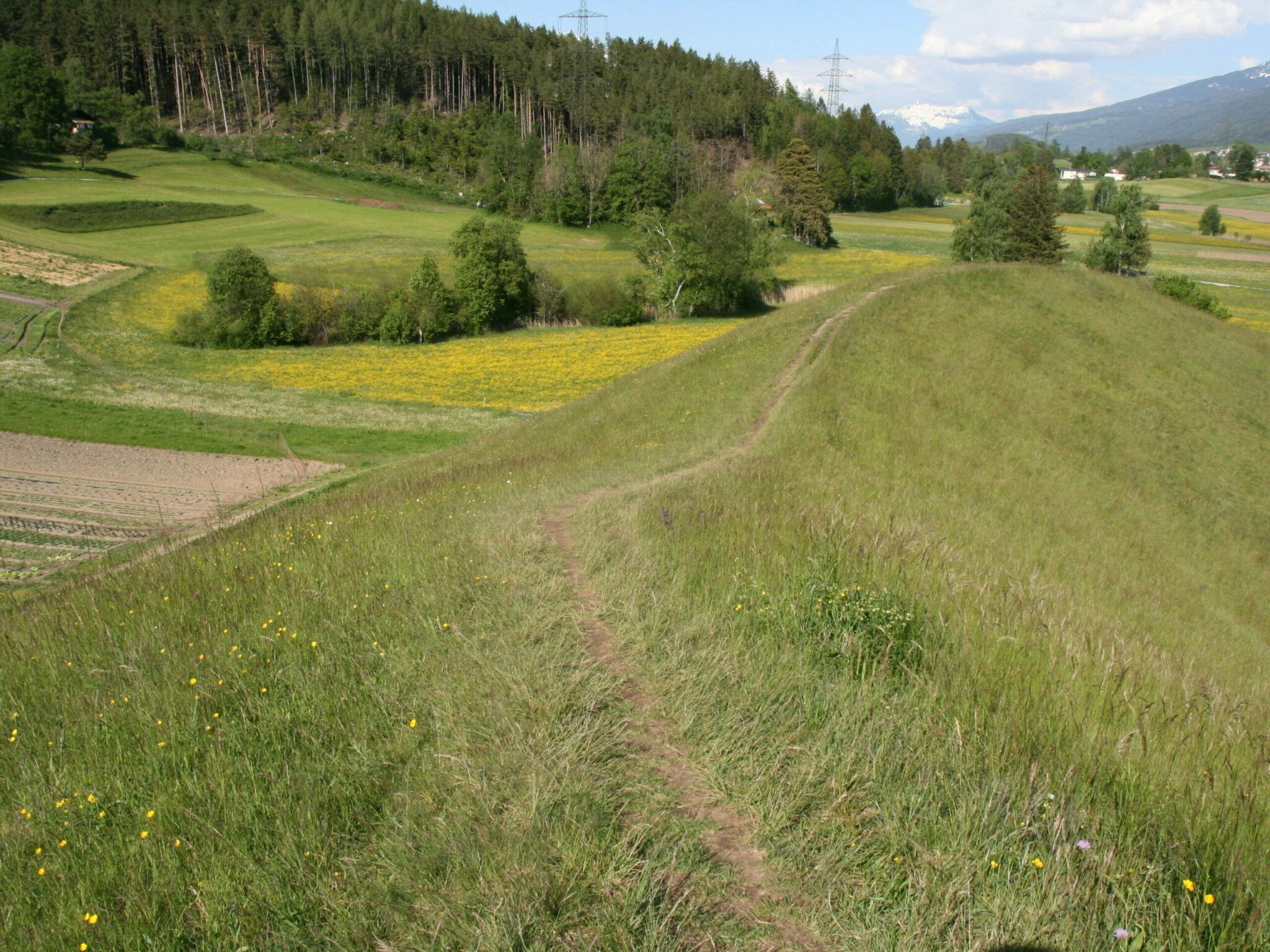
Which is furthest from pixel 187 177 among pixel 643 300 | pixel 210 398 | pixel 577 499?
pixel 577 499

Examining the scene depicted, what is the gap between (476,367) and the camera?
50.2 metres

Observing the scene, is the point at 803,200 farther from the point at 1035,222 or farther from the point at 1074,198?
the point at 1074,198

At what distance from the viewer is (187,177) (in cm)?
9988

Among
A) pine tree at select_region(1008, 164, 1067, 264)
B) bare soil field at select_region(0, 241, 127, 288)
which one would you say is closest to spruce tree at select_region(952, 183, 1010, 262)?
pine tree at select_region(1008, 164, 1067, 264)

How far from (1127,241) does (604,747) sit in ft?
254

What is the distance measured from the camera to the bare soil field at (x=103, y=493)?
20.7 metres

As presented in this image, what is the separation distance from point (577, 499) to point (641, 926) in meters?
9.33

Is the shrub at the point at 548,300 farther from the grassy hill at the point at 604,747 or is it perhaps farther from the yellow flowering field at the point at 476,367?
the grassy hill at the point at 604,747

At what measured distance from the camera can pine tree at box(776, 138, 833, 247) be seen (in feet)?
319

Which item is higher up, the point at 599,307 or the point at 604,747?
the point at 599,307

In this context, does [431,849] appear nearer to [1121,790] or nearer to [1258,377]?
[1121,790]

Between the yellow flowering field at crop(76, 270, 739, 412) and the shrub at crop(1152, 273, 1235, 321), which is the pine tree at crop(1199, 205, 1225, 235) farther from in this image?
the yellow flowering field at crop(76, 270, 739, 412)

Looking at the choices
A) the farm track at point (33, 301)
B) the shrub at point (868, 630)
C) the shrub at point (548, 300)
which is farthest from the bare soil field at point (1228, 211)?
the shrub at point (868, 630)

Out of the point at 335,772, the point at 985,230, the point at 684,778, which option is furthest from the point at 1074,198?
the point at 335,772
